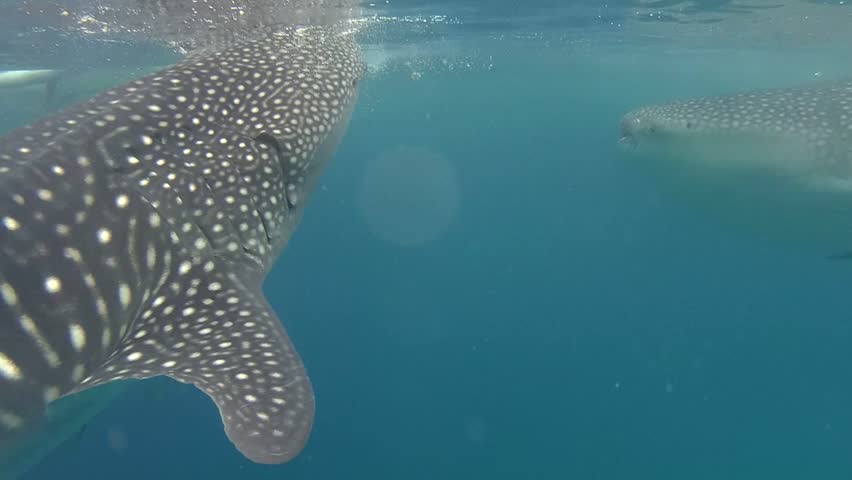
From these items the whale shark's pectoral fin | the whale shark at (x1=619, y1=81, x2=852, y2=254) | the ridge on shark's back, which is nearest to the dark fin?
→ the ridge on shark's back

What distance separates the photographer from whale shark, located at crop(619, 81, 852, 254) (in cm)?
723

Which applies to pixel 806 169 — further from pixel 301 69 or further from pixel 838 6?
pixel 838 6

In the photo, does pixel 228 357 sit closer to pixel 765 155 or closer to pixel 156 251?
pixel 156 251

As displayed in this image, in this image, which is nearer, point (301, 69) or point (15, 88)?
point (301, 69)

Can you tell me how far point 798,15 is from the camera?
15.4m

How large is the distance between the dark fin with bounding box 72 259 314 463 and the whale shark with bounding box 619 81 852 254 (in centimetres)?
729

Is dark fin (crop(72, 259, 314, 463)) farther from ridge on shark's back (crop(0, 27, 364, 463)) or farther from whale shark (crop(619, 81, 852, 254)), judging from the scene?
whale shark (crop(619, 81, 852, 254))

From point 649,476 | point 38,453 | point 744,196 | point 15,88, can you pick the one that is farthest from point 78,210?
A: point 15,88

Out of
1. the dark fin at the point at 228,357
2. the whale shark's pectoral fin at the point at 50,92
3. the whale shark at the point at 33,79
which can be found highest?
the dark fin at the point at 228,357

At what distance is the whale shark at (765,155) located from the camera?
7.23m

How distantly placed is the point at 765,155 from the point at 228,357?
25.9 ft

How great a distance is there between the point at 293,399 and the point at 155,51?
15.5m

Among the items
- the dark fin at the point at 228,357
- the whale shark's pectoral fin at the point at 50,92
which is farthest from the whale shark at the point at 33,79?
the dark fin at the point at 228,357

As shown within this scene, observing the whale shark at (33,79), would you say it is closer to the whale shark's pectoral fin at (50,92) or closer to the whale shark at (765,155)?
the whale shark's pectoral fin at (50,92)
